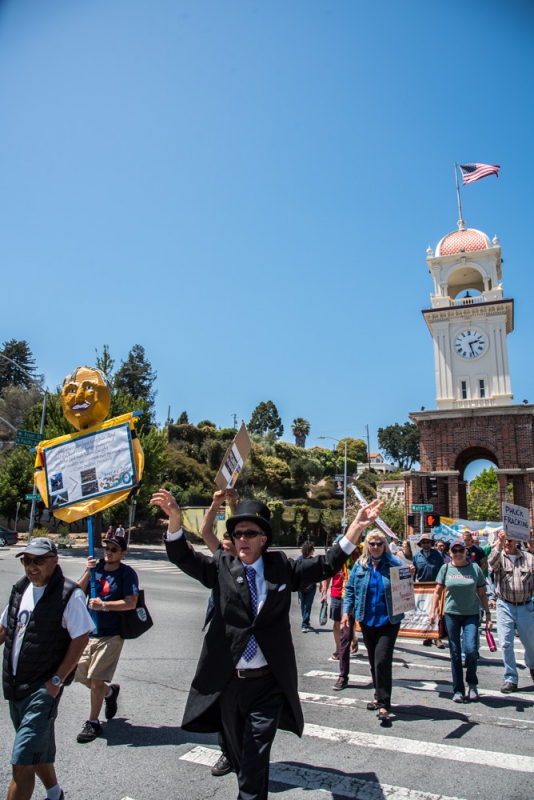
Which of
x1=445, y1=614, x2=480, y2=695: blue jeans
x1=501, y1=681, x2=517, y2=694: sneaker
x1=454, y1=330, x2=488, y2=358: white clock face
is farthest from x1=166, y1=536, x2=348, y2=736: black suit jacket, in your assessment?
x1=454, y1=330, x2=488, y2=358: white clock face

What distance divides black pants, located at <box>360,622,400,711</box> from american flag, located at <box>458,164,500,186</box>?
33.4m

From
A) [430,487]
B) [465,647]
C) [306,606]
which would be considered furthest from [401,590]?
[430,487]

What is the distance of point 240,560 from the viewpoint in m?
3.72

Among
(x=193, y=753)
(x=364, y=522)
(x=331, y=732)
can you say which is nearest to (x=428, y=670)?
(x=331, y=732)

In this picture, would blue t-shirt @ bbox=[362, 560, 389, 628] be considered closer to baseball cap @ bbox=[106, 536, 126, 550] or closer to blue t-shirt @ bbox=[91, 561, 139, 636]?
blue t-shirt @ bbox=[91, 561, 139, 636]

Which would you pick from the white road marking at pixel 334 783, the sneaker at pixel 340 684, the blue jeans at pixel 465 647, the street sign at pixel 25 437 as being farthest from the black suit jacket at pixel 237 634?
the street sign at pixel 25 437

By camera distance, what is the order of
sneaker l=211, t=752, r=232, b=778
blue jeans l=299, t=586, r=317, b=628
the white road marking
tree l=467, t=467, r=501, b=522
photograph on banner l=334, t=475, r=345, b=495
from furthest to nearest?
tree l=467, t=467, r=501, b=522 → photograph on banner l=334, t=475, r=345, b=495 → blue jeans l=299, t=586, r=317, b=628 → sneaker l=211, t=752, r=232, b=778 → the white road marking

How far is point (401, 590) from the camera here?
5969 millimetres

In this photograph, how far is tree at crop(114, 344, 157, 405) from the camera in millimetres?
77688

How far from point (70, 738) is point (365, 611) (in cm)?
292

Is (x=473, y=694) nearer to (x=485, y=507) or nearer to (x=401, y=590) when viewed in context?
(x=401, y=590)

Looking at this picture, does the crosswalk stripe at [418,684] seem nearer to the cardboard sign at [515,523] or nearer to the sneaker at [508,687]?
the sneaker at [508,687]

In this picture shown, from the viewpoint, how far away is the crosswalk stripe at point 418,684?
249 inches

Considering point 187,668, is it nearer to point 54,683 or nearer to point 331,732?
point 331,732
